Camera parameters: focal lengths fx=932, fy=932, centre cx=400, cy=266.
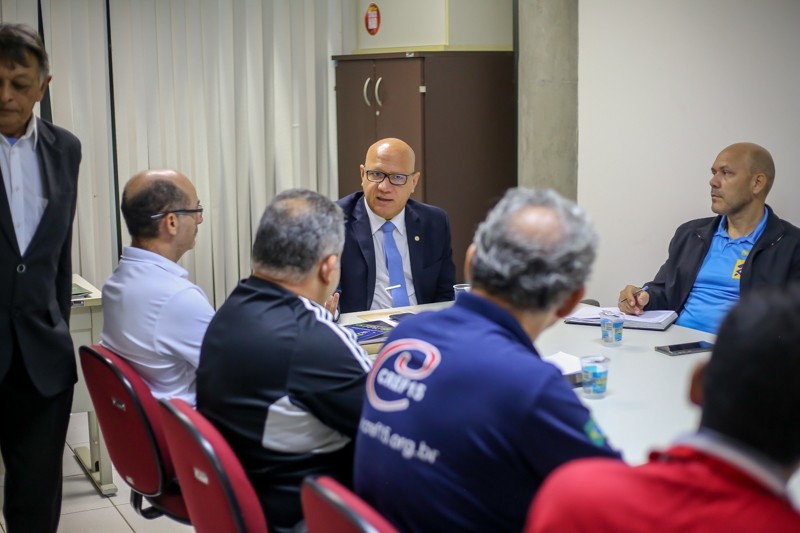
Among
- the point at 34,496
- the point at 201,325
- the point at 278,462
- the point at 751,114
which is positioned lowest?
the point at 34,496

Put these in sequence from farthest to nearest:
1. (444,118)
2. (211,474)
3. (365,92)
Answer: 1. (365,92)
2. (444,118)
3. (211,474)

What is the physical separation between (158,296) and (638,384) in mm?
1490

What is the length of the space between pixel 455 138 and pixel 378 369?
429 cm

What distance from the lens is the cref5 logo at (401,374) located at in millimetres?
1716

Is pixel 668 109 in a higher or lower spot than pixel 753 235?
higher

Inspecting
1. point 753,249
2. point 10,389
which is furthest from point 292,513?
point 753,249

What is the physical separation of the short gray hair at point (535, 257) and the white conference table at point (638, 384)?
39 cm

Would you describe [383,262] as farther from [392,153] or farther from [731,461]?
[731,461]

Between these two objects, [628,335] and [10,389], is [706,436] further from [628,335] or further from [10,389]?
[628,335]

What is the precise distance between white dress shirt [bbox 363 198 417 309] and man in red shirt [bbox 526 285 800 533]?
117 inches

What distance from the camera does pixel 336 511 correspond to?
5.27ft

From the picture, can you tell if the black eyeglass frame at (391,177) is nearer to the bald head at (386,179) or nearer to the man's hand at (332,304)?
the bald head at (386,179)

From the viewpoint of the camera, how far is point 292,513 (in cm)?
224

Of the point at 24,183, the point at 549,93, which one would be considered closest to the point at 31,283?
the point at 24,183
